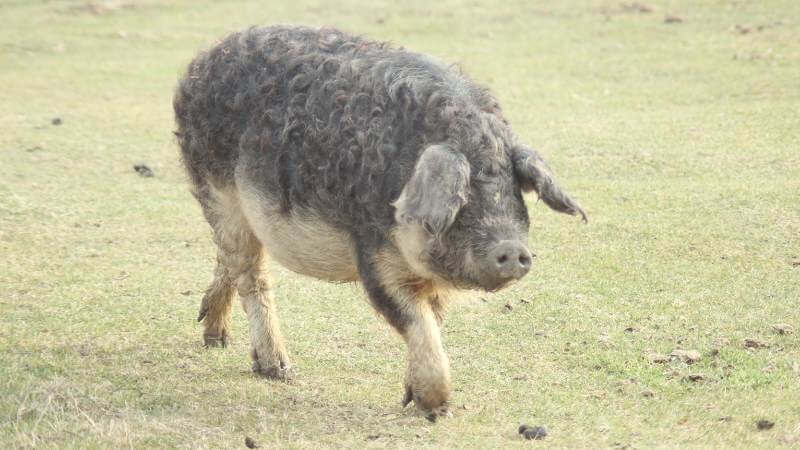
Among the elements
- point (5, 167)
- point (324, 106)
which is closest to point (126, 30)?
point (5, 167)

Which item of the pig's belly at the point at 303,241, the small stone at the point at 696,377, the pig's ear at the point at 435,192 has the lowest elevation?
the small stone at the point at 696,377

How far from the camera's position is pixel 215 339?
8.09 meters

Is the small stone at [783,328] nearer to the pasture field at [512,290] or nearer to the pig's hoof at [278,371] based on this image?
the pasture field at [512,290]

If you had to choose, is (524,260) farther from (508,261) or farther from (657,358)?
(657,358)

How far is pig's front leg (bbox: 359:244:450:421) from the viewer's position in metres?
6.40

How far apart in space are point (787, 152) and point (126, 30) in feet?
40.2

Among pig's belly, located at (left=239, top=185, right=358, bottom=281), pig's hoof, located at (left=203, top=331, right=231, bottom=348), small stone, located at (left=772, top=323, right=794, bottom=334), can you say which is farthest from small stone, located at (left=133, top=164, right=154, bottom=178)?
small stone, located at (left=772, top=323, right=794, bottom=334)

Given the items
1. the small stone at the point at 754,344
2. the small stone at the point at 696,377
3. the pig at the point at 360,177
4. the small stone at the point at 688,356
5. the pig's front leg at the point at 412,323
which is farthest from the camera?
the small stone at the point at 754,344

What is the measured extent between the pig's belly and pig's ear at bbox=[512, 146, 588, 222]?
105cm

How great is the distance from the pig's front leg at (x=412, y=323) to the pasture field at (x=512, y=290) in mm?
181

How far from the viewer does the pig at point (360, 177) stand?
6070mm

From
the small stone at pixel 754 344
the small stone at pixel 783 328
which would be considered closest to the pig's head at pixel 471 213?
the small stone at pixel 754 344

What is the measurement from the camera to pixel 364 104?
21.9 feet

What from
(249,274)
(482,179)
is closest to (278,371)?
(249,274)
